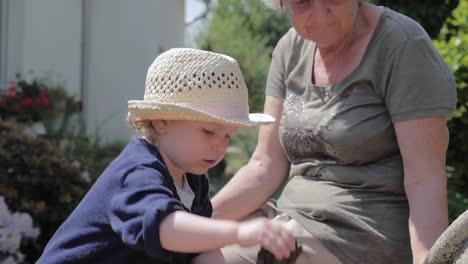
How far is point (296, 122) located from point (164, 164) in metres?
0.83

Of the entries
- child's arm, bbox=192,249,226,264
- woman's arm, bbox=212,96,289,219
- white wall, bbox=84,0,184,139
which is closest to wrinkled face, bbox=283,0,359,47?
woman's arm, bbox=212,96,289,219

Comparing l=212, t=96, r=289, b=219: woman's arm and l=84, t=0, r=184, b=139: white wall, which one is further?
l=84, t=0, r=184, b=139: white wall

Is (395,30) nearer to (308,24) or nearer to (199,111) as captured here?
(308,24)

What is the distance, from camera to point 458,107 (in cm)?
484

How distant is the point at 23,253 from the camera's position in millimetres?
4867

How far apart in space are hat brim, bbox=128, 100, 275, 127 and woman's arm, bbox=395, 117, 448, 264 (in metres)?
0.60

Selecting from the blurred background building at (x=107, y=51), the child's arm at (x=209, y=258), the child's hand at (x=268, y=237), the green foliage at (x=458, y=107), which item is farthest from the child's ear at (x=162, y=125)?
the blurred background building at (x=107, y=51)

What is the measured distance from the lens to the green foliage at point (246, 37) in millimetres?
10445

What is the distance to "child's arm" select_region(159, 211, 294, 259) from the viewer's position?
199 centimetres

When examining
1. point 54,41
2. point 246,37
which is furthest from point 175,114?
point 246,37

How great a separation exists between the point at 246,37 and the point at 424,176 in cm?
966

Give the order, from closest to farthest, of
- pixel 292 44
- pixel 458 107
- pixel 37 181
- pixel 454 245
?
1. pixel 454 245
2. pixel 292 44
3. pixel 458 107
4. pixel 37 181

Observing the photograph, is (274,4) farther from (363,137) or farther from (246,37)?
(246,37)

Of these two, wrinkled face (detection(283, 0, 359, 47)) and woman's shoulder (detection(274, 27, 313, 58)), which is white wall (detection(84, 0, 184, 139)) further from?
wrinkled face (detection(283, 0, 359, 47))
